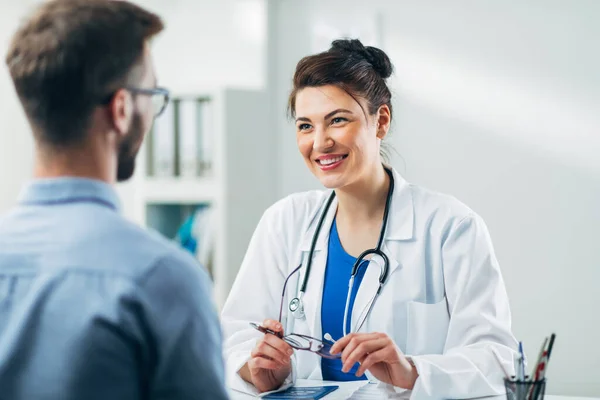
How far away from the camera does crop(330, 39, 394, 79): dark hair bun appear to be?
6.64 ft

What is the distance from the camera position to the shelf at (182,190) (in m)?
3.68

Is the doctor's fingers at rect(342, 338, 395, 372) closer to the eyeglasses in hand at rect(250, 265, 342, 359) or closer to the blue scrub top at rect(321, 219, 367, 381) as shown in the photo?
the eyeglasses in hand at rect(250, 265, 342, 359)

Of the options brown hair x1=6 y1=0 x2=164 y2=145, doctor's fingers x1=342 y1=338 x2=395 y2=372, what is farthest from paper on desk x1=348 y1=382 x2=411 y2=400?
brown hair x1=6 y1=0 x2=164 y2=145

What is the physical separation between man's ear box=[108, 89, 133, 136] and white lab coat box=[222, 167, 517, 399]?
92 cm

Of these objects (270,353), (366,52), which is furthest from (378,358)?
(366,52)

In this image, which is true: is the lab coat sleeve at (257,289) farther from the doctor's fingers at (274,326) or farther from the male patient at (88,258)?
the male patient at (88,258)

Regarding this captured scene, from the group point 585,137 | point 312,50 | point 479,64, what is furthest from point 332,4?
point 585,137

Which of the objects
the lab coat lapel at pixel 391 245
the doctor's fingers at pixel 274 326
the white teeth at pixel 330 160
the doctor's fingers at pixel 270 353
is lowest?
the doctor's fingers at pixel 270 353

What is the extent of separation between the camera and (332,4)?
3.89 meters

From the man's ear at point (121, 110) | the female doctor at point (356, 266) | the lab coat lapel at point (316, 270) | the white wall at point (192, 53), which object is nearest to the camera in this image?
the man's ear at point (121, 110)

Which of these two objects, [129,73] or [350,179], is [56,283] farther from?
[350,179]

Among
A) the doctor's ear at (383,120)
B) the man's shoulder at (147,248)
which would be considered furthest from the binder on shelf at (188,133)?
the man's shoulder at (147,248)

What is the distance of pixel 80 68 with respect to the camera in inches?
33.9

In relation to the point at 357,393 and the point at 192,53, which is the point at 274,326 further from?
the point at 192,53
